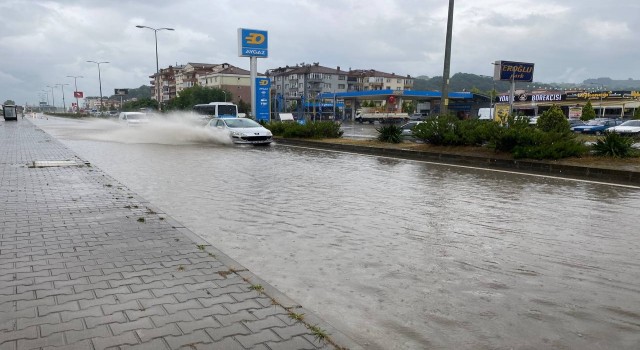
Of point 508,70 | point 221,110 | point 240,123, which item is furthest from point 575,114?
point 240,123

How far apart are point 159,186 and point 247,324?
7363 millimetres

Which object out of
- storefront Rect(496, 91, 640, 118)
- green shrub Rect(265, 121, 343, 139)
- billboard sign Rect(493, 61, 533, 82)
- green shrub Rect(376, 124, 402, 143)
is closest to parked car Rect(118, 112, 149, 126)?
green shrub Rect(265, 121, 343, 139)

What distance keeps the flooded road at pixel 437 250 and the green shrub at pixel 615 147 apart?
3356mm

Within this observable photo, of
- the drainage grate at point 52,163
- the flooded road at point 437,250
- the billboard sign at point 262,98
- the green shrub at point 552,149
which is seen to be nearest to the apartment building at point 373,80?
the billboard sign at point 262,98

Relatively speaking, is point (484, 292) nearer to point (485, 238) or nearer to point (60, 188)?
point (485, 238)

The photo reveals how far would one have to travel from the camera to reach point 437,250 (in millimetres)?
5410

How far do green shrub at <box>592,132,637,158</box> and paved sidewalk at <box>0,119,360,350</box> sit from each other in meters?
12.7

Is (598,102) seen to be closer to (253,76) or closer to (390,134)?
(253,76)

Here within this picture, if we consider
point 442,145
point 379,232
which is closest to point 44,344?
point 379,232

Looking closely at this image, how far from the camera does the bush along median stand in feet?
44.7

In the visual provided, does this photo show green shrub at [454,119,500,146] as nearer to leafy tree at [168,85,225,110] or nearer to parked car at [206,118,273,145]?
parked car at [206,118,273,145]

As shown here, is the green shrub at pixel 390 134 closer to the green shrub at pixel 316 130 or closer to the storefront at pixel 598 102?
the green shrub at pixel 316 130

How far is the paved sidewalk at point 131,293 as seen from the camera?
3.13m

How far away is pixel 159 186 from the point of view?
1002cm
